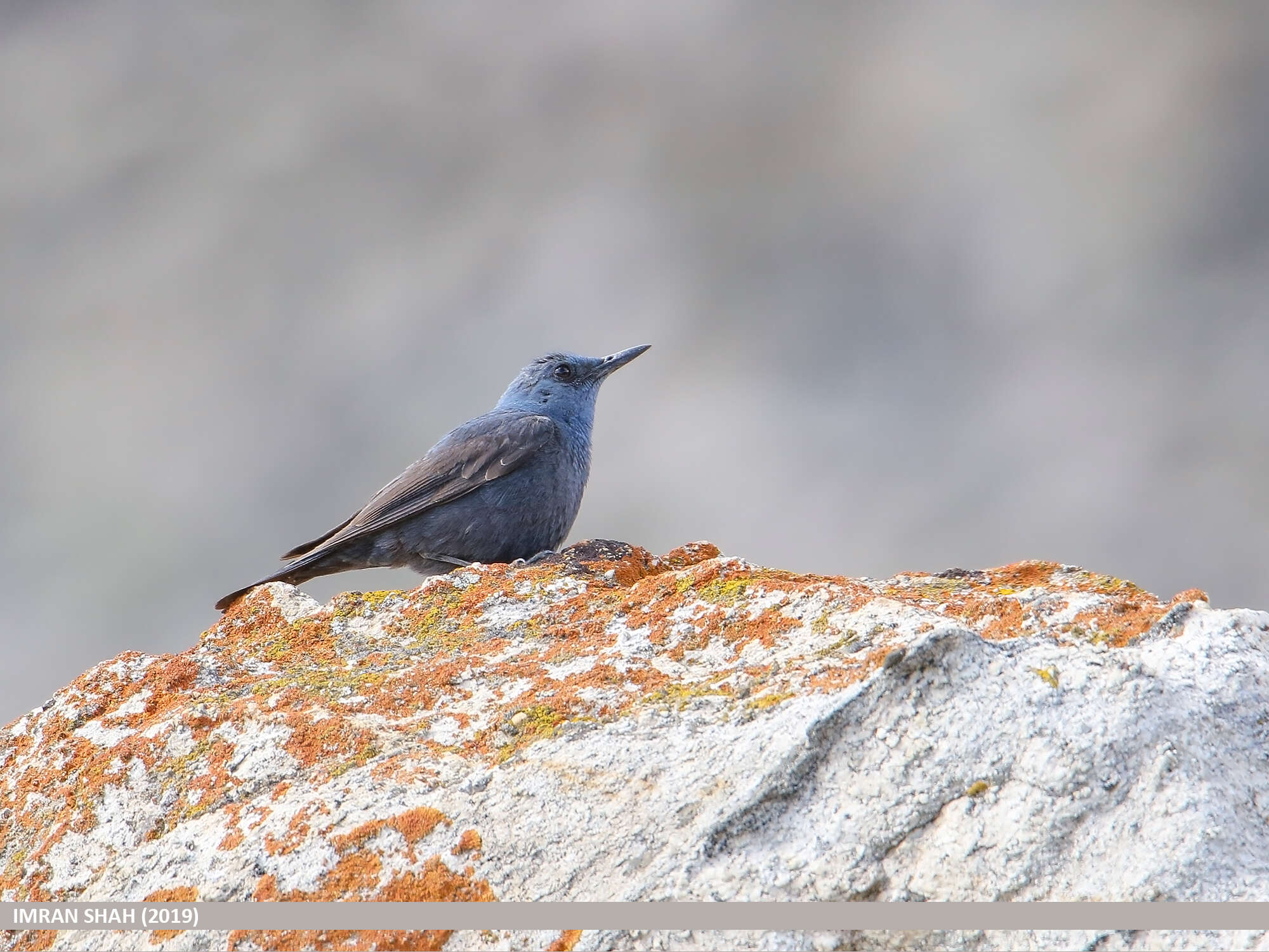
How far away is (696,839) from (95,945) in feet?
5.92

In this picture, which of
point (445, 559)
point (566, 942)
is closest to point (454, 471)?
point (445, 559)

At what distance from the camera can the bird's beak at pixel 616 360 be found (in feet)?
27.2

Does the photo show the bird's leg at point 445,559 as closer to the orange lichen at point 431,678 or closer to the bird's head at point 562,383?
the bird's head at point 562,383

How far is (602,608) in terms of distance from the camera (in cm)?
405

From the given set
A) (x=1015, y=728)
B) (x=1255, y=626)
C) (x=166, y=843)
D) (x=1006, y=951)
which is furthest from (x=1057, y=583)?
(x=166, y=843)

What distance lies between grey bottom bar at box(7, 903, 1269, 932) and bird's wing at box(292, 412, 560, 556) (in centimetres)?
428

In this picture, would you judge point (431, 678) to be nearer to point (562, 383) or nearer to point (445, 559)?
point (445, 559)

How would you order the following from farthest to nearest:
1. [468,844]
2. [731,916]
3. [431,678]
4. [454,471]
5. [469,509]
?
1. [454,471]
2. [469,509]
3. [431,678]
4. [468,844]
5. [731,916]

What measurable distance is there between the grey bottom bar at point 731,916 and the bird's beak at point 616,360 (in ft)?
19.3

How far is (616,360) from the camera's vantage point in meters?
8.34

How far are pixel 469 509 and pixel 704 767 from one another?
14.3ft

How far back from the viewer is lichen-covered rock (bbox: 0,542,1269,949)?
2.62m

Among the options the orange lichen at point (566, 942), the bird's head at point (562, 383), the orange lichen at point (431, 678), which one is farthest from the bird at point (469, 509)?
the orange lichen at point (566, 942)

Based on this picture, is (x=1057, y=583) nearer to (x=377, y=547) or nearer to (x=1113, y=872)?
(x=1113, y=872)
